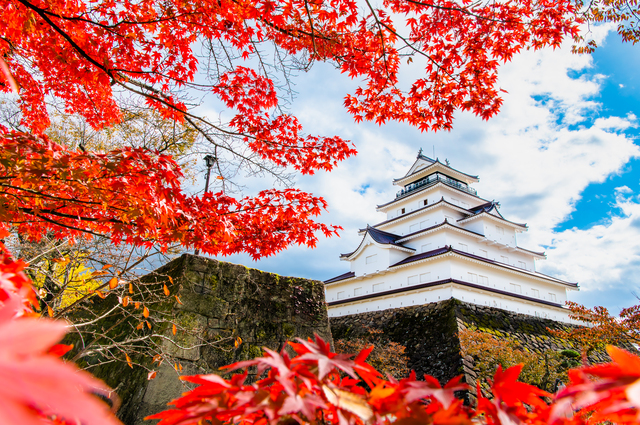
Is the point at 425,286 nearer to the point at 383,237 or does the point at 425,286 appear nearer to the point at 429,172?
the point at 383,237

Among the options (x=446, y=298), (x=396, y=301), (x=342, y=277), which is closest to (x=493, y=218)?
(x=446, y=298)

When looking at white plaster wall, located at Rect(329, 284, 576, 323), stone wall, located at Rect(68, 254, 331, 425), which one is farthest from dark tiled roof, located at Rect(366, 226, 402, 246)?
stone wall, located at Rect(68, 254, 331, 425)

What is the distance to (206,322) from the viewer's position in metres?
4.39

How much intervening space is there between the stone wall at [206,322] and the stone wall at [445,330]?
8434mm

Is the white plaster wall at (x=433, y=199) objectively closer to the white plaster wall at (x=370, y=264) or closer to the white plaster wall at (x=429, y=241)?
the white plaster wall at (x=429, y=241)

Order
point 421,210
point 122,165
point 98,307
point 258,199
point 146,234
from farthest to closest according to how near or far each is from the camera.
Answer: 1. point 421,210
2. point 98,307
3. point 258,199
4. point 146,234
5. point 122,165

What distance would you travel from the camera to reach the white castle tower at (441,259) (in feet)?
53.3

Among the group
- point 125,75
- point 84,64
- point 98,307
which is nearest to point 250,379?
point 98,307

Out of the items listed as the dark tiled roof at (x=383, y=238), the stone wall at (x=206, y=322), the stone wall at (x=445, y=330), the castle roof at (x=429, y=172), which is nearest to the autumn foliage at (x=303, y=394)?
the stone wall at (x=206, y=322)

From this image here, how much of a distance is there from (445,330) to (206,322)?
11.3m

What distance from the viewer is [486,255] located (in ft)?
67.1

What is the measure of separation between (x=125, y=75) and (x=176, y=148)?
939 cm

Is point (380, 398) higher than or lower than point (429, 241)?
lower

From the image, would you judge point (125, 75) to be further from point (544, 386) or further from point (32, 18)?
point (544, 386)
